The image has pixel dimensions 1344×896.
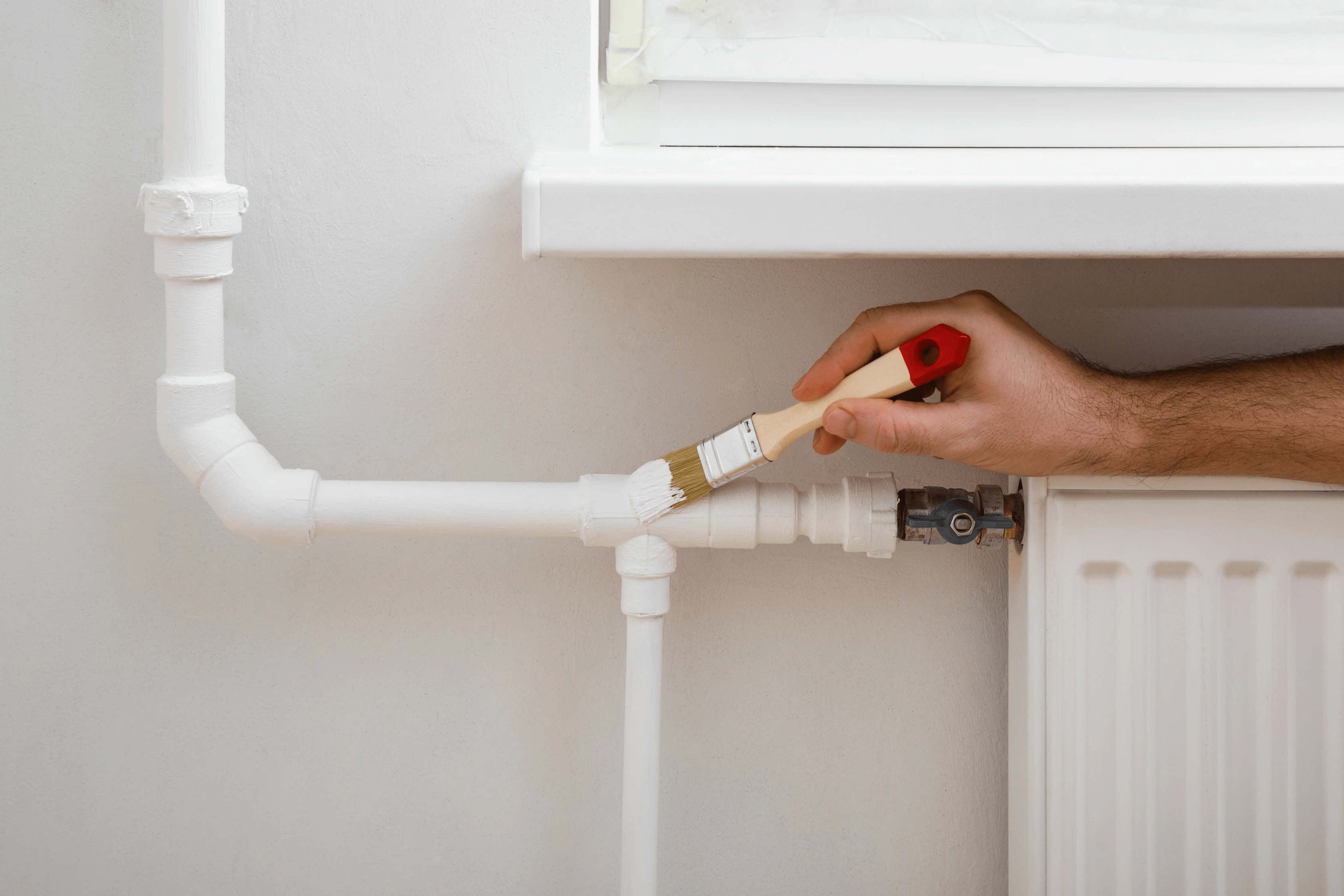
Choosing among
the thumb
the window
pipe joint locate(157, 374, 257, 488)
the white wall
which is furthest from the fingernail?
pipe joint locate(157, 374, 257, 488)

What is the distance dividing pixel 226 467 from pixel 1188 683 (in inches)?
25.5

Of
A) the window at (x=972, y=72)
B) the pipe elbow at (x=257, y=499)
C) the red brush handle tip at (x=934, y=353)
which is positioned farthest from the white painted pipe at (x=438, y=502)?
the window at (x=972, y=72)

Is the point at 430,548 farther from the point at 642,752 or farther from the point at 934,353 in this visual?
the point at 934,353

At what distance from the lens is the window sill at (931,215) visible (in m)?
0.55

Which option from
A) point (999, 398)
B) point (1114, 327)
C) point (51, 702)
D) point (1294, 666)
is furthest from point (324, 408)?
point (1294, 666)

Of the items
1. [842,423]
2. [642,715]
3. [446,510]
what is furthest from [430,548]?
[842,423]

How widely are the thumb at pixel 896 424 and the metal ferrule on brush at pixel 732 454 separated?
46 millimetres

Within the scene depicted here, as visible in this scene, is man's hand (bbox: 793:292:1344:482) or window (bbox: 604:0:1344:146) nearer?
man's hand (bbox: 793:292:1344:482)

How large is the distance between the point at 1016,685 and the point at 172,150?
0.66 meters

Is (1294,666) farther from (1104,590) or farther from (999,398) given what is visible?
(999,398)

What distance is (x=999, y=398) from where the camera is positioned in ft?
2.01

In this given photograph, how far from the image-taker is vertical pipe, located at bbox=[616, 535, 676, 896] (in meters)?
0.67

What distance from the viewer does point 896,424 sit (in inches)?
23.6

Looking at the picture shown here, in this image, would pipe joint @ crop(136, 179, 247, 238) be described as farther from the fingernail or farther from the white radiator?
the white radiator
